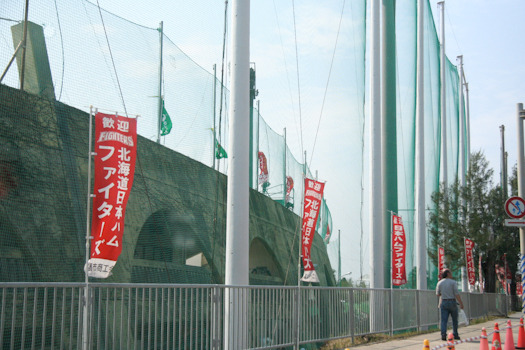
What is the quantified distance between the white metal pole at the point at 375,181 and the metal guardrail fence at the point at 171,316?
285 centimetres

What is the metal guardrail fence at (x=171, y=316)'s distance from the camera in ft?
21.7

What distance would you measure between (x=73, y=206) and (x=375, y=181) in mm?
8567

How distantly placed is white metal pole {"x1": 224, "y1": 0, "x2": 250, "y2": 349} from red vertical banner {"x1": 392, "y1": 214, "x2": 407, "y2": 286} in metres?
8.24

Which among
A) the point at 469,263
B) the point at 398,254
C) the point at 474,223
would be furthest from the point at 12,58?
the point at 474,223

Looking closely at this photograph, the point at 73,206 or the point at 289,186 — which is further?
the point at 289,186

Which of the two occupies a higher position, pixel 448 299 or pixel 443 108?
pixel 443 108

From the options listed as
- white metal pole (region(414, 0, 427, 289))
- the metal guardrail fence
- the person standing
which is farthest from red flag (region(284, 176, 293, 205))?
the person standing

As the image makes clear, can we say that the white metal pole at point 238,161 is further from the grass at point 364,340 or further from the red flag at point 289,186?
the red flag at point 289,186

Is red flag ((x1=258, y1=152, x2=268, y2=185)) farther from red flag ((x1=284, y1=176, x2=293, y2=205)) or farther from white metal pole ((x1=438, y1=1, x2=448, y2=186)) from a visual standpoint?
white metal pole ((x1=438, y1=1, x2=448, y2=186))

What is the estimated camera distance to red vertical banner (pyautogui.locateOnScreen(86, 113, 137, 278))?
799cm

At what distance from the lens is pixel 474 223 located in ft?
95.0

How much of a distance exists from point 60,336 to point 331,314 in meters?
6.05

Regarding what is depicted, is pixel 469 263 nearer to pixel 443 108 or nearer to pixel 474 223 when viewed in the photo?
pixel 474 223

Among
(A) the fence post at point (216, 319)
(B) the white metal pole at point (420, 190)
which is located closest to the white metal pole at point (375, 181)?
(B) the white metal pole at point (420, 190)
